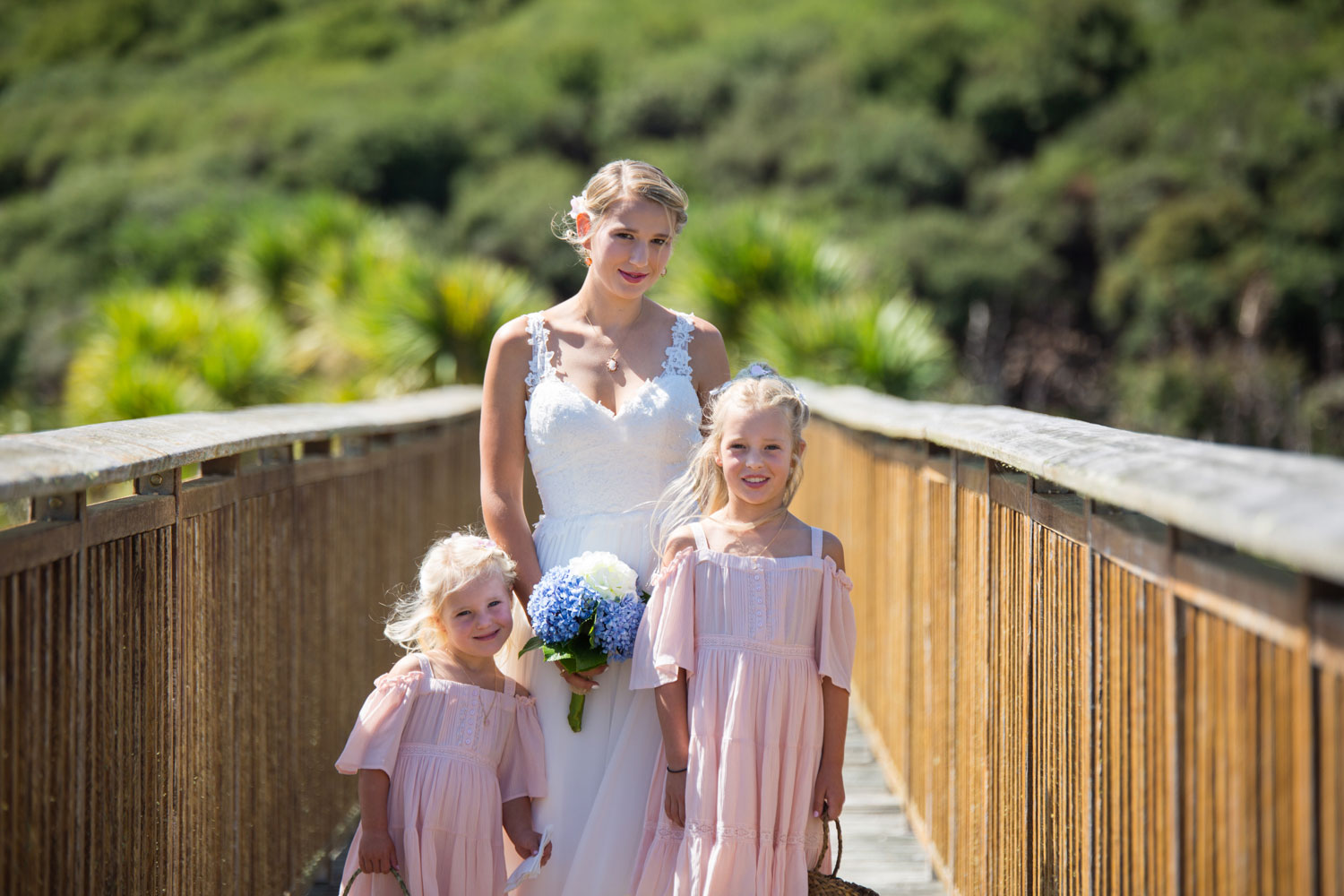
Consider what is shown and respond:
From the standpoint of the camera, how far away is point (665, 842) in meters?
3.04

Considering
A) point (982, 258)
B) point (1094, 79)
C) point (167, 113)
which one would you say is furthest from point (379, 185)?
point (1094, 79)

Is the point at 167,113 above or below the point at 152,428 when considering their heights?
above

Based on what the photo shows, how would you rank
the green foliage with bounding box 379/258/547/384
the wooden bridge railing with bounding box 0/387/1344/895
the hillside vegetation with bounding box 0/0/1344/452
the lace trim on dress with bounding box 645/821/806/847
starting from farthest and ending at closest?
the hillside vegetation with bounding box 0/0/1344/452 → the green foliage with bounding box 379/258/547/384 → the lace trim on dress with bounding box 645/821/806/847 → the wooden bridge railing with bounding box 0/387/1344/895

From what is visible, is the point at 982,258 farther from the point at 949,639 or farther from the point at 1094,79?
the point at 949,639

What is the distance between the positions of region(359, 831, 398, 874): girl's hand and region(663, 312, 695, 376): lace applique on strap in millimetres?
1282

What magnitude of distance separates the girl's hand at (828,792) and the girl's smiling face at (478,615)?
805 millimetres

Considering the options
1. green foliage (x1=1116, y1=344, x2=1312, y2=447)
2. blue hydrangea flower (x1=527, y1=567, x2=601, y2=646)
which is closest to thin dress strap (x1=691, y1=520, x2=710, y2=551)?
blue hydrangea flower (x1=527, y1=567, x2=601, y2=646)

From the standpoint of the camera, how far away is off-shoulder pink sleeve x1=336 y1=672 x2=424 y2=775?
10.1 ft

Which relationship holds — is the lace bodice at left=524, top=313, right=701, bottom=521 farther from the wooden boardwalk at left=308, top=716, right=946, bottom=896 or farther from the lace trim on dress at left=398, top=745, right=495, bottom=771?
the wooden boardwalk at left=308, top=716, right=946, bottom=896

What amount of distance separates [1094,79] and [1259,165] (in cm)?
693

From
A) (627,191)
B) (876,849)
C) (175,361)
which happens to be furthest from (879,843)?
(175,361)

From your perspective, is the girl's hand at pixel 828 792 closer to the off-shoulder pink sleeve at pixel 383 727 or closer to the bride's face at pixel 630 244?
the off-shoulder pink sleeve at pixel 383 727

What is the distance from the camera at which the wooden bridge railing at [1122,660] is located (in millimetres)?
1455

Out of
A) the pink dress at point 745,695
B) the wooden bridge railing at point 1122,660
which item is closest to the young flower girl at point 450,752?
the pink dress at point 745,695
